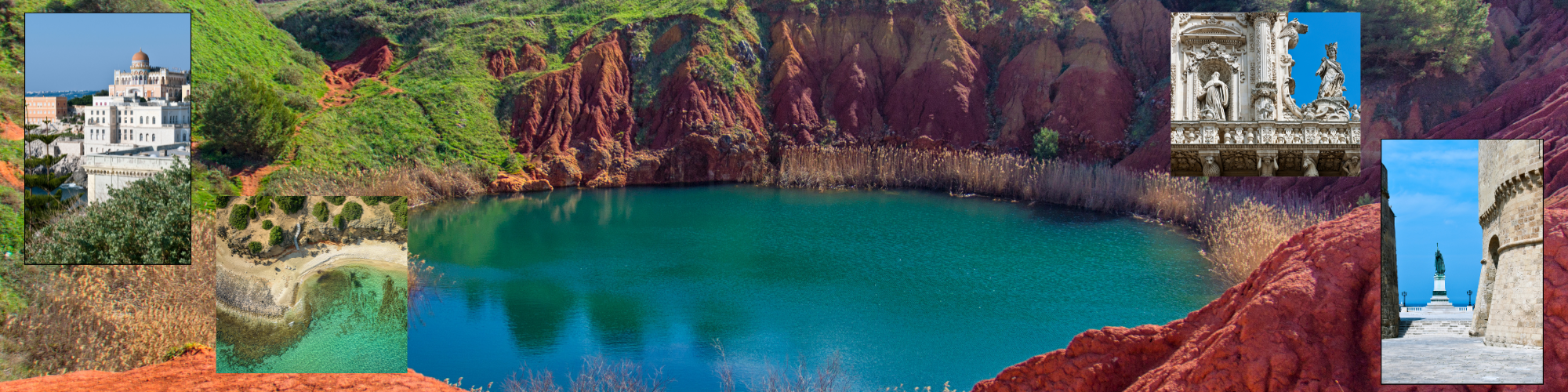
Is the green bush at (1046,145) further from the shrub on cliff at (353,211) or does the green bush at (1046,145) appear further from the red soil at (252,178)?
the red soil at (252,178)

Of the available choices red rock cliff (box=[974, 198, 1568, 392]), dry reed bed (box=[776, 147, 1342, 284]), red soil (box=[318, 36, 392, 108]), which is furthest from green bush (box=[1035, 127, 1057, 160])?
red soil (box=[318, 36, 392, 108])

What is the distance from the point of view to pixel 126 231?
7449 mm

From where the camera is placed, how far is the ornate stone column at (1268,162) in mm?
6691

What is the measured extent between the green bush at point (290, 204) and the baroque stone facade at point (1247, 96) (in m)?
6.84

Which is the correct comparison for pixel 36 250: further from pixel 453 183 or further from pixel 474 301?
pixel 453 183

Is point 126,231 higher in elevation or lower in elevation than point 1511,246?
lower

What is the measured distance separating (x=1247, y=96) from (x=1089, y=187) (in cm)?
1021

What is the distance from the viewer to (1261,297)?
14.4 feet

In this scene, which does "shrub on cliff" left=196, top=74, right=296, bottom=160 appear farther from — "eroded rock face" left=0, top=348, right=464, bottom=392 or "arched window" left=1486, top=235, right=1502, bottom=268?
"arched window" left=1486, top=235, right=1502, bottom=268

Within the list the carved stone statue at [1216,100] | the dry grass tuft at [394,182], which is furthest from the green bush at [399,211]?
the dry grass tuft at [394,182]

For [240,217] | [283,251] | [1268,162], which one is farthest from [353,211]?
[1268,162]

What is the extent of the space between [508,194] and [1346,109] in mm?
18037

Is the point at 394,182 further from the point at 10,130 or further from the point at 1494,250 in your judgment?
the point at 1494,250

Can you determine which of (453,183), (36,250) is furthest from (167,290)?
(453,183)
